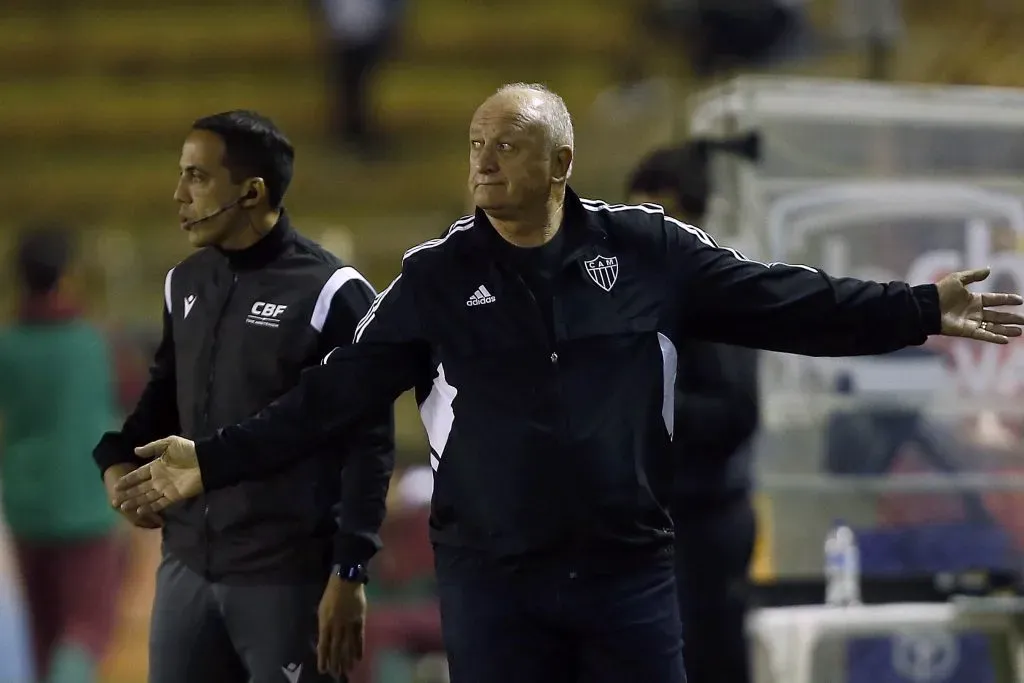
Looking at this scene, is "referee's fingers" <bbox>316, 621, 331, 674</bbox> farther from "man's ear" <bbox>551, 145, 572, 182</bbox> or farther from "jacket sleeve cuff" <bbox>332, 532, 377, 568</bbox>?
"man's ear" <bbox>551, 145, 572, 182</bbox>

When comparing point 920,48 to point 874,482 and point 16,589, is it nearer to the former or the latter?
point 874,482

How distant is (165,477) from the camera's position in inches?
104

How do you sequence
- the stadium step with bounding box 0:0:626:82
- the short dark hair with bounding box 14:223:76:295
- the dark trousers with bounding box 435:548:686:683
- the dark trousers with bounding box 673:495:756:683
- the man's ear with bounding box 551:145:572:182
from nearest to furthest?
1. the dark trousers with bounding box 435:548:686:683
2. the man's ear with bounding box 551:145:572:182
3. the dark trousers with bounding box 673:495:756:683
4. the short dark hair with bounding box 14:223:76:295
5. the stadium step with bounding box 0:0:626:82

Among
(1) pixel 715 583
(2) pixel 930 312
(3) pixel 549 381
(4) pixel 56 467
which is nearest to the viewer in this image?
(3) pixel 549 381

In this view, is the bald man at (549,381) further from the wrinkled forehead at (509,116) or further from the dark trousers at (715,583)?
the dark trousers at (715,583)

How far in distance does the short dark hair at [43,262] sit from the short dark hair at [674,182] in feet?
8.08

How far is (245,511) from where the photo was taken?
2982 mm

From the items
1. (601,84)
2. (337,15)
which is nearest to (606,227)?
(337,15)

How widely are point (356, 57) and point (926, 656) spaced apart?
6388 millimetres

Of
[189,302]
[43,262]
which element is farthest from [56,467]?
[189,302]

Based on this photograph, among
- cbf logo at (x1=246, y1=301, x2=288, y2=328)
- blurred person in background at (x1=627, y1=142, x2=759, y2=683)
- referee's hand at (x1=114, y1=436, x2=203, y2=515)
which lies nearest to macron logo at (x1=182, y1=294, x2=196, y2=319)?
cbf logo at (x1=246, y1=301, x2=288, y2=328)

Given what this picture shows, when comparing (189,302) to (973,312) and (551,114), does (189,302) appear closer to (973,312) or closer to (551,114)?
(551,114)

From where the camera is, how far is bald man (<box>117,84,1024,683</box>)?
8.13ft

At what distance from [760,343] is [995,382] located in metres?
1.89
